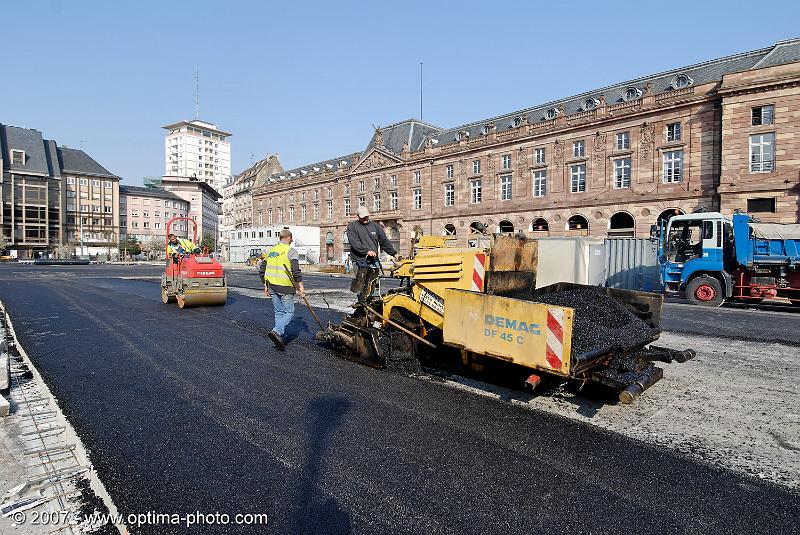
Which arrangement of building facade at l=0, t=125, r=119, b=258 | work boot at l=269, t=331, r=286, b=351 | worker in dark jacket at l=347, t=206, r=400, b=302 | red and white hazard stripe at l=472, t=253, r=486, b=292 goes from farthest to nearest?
building facade at l=0, t=125, r=119, b=258 → work boot at l=269, t=331, r=286, b=351 → worker in dark jacket at l=347, t=206, r=400, b=302 → red and white hazard stripe at l=472, t=253, r=486, b=292

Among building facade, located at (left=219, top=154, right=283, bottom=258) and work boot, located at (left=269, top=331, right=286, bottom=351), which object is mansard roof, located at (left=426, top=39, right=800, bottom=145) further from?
building facade, located at (left=219, top=154, right=283, bottom=258)

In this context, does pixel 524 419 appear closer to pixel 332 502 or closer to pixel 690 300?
pixel 332 502

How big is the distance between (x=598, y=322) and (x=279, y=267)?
4.73 metres

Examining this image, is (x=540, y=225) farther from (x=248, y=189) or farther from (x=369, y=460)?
(x=248, y=189)

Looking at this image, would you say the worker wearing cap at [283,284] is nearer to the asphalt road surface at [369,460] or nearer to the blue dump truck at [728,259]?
the asphalt road surface at [369,460]

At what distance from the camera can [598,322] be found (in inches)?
201

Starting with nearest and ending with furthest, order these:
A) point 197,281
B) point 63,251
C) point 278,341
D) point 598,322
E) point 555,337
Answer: point 555,337, point 598,322, point 278,341, point 197,281, point 63,251

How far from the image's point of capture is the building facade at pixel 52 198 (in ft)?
238

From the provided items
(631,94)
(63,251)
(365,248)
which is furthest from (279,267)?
(63,251)

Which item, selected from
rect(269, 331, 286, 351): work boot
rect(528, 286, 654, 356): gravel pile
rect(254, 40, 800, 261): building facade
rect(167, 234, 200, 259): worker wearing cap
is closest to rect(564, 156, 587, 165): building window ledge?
rect(254, 40, 800, 261): building facade

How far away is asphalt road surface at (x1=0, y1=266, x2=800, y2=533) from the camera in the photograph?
2688 millimetres

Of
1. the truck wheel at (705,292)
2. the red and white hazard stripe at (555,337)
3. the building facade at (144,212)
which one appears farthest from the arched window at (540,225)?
the building facade at (144,212)

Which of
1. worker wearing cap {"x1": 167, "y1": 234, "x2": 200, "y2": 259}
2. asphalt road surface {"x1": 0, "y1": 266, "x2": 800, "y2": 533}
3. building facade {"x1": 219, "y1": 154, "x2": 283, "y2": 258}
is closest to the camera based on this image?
asphalt road surface {"x1": 0, "y1": 266, "x2": 800, "y2": 533}

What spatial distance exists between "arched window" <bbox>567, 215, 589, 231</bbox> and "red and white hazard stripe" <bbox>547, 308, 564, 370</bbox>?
114ft
